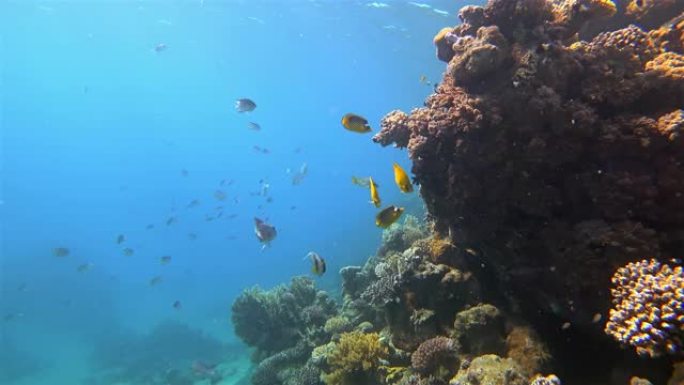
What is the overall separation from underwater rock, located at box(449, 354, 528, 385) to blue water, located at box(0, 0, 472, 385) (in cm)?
1424

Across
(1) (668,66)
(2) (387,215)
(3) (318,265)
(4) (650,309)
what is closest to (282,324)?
(3) (318,265)

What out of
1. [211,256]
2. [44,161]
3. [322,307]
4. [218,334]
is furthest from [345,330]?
[44,161]

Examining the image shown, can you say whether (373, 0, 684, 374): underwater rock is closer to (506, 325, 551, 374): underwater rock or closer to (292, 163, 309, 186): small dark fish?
(506, 325, 551, 374): underwater rock

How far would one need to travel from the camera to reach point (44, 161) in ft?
362

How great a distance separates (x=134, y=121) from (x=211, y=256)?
40559 millimetres

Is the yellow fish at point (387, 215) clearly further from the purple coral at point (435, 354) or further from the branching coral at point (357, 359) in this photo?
the branching coral at point (357, 359)

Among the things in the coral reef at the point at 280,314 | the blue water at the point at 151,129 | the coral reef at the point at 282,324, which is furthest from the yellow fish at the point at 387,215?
the blue water at the point at 151,129

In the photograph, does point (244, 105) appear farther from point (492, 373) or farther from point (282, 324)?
point (492, 373)

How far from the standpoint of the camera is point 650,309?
12.4ft

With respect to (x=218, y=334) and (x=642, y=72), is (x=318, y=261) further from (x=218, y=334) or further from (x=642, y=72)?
(x=218, y=334)

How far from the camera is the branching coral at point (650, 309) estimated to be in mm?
3609

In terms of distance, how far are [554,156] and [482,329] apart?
97.8 inches

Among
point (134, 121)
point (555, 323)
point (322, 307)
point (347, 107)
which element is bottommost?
point (555, 323)

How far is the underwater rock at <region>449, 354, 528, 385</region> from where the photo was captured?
4484mm
